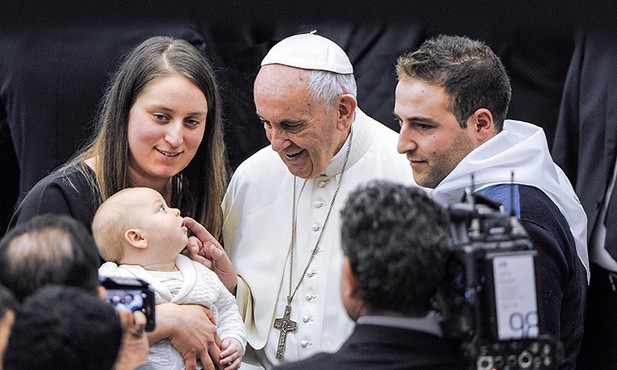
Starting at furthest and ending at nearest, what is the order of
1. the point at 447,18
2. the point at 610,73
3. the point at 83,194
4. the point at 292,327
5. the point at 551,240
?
1. the point at 610,73
2. the point at 292,327
3. the point at 83,194
4. the point at 551,240
5. the point at 447,18

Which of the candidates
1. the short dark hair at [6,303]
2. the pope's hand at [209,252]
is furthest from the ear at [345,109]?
the short dark hair at [6,303]

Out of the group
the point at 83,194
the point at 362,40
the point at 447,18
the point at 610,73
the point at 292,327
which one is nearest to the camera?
the point at 447,18

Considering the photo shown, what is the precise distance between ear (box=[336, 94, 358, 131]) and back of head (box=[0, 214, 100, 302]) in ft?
5.77

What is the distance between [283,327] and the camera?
14.9 feet

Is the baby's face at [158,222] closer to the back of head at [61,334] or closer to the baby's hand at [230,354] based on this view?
the baby's hand at [230,354]

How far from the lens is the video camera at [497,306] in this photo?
2.94 metres

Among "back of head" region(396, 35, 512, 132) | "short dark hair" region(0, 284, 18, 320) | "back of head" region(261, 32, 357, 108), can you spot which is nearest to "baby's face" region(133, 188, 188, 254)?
"back of head" region(261, 32, 357, 108)

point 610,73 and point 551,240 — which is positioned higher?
point 610,73

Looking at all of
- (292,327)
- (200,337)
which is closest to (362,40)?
(292,327)

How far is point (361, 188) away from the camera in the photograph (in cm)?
297

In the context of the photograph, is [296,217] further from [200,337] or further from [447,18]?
[447,18]

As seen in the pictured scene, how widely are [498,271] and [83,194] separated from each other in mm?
1721

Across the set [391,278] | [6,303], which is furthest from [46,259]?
[391,278]

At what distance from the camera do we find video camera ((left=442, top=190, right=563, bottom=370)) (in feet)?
9.64
